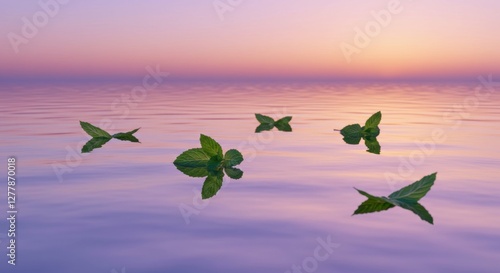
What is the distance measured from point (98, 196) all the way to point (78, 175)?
1.25 meters

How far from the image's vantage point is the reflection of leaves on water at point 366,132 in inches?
452

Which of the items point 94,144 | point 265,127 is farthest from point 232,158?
point 265,127

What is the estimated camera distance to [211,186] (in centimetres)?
637

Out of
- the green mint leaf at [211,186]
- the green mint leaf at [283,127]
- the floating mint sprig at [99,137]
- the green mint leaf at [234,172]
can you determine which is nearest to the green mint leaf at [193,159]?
the green mint leaf at [234,172]

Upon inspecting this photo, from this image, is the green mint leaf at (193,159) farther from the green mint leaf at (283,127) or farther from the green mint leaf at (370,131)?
the green mint leaf at (283,127)

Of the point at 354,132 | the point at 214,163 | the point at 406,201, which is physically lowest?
the point at 406,201

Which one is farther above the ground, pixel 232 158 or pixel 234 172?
pixel 232 158

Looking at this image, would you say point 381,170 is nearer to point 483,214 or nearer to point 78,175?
point 483,214

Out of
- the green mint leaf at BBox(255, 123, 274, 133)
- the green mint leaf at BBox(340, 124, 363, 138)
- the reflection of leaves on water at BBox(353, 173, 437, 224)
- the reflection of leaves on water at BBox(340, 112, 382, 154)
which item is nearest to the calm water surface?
the reflection of leaves on water at BBox(353, 173, 437, 224)

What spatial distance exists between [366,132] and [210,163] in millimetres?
5508

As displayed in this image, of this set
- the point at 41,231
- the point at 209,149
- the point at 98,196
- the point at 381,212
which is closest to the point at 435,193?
the point at 381,212

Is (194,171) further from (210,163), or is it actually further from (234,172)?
(234,172)

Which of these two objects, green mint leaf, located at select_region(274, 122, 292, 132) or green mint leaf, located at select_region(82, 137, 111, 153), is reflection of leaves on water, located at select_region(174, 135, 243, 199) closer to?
green mint leaf, located at select_region(82, 137, 111, 153)

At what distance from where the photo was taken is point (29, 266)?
3.83m
